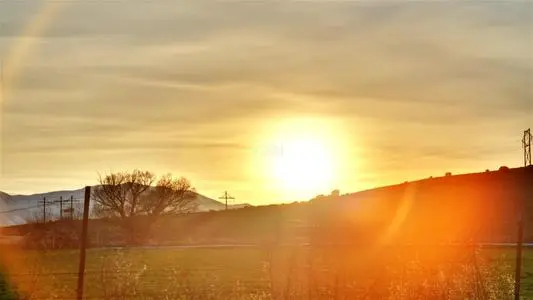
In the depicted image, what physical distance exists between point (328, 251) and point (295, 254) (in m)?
4.71

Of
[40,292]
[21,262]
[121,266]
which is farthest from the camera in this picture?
[21,262]

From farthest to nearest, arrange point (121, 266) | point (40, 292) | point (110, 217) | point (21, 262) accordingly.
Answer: point (110, 217) → point (21, 262) → point (40, 292) → point (121, 266)

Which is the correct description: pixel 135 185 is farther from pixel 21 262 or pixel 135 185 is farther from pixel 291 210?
pixel 21 262

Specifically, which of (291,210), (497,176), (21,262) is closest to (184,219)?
(291,210)

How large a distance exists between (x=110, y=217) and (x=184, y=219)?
25.6 ft

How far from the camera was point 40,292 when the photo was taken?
16.7m

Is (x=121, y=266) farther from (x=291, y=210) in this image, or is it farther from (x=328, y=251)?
(x=291, y=210)

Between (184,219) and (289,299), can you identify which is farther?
(184,219)

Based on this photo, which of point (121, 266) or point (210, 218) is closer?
point (121, 266)

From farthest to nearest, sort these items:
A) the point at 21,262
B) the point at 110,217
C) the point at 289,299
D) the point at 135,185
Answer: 1. the point at 135,185
2. the point at 110,217
3. the point at 21,262
4. the point at 289,299

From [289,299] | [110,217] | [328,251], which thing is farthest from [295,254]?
[110,217]

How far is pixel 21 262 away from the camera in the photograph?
28906mm

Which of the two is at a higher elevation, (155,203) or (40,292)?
(155,203)

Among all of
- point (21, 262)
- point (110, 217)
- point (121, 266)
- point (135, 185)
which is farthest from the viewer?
point (135, 185)
